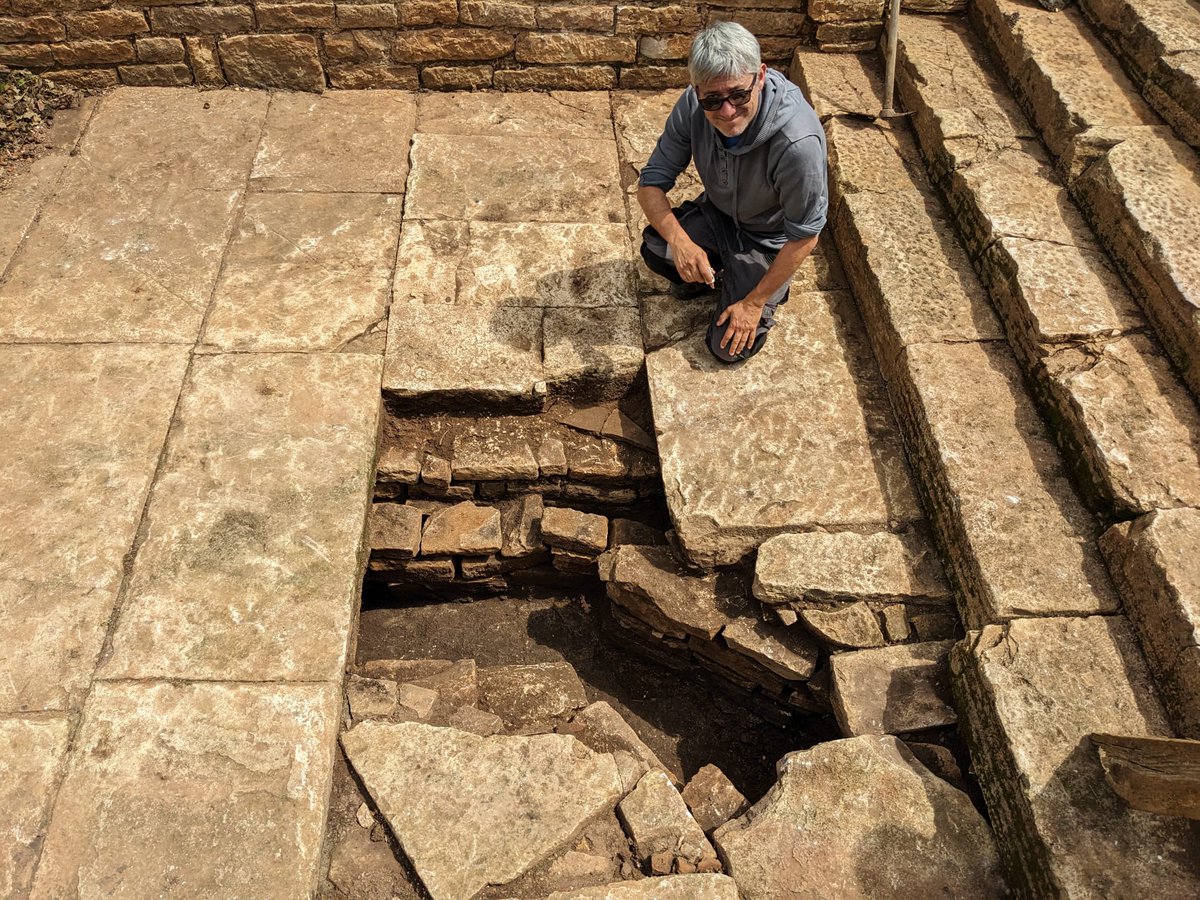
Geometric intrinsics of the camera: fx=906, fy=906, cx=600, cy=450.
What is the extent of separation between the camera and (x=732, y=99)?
119 inches

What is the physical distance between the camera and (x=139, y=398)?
363 cm

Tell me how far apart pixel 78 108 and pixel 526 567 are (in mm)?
3663

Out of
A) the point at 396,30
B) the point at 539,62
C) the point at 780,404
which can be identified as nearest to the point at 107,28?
the point at 396,30

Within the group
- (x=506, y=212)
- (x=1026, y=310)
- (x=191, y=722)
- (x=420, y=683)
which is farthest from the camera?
(x=506, y=212)

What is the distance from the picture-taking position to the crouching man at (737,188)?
3.00 m

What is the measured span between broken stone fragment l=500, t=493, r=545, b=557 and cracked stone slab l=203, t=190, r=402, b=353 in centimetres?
91

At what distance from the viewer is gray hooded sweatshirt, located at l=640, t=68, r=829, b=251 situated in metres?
3.18

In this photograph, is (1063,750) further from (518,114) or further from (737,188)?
(518,114)

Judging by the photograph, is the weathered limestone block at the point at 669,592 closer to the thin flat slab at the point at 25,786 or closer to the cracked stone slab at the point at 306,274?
the cracked stone slab at the point at 306,274

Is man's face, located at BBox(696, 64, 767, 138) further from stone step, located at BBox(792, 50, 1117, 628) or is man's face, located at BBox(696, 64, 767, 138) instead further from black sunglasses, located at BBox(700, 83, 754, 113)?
stone step, located at BBox(792, 50, 1117, 628)

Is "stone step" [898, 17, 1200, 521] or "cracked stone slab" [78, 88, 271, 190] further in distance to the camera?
"cracked stone slab" [78, 88, 271, 190]

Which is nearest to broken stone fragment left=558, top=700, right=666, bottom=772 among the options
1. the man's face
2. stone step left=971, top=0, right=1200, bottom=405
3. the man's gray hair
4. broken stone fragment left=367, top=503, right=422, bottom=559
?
broken stone fragment left=367, top=503, right=422, bottom=559

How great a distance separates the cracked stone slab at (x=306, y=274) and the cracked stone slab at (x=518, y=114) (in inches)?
30.6

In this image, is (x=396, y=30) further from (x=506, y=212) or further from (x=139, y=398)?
(x=139, y=398)
